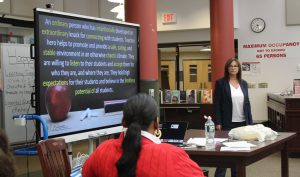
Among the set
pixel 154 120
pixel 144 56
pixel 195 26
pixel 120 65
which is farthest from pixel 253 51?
pixel 154 120

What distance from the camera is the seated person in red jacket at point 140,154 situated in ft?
6.12

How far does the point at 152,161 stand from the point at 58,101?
191 cm

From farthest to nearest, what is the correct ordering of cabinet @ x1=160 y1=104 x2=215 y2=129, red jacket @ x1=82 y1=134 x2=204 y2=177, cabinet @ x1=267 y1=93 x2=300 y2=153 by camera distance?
cabinet @ x1=160 y1=104 x2=215 y2=129, cabinet @ x1=267 y1=93 x2=300 y2=153, red jacket @ x1=82 y1=134 x2=204 y2=177

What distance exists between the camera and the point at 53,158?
113 inches

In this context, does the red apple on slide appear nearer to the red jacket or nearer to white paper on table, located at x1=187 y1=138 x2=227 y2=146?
white paper on table, located at x1=187 y1=138 x2=227 y2=146

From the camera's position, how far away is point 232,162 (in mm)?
3279

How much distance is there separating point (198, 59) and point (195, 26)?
1029 mm

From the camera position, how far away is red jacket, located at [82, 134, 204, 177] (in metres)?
1.86

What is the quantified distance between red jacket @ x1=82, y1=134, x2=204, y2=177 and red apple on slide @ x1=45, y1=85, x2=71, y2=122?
5.34ft

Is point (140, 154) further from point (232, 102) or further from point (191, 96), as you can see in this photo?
point (191, 96)

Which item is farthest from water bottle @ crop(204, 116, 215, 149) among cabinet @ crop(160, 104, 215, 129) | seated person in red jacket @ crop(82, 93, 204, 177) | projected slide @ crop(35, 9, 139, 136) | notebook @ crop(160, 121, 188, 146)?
cabinet @ crop(160, 104, 215, 129)

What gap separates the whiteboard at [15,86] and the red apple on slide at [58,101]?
2.34 meters

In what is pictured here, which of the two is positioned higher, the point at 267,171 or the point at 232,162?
Answer: the point at 232,162

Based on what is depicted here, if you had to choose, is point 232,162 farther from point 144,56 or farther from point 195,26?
point 195,26
